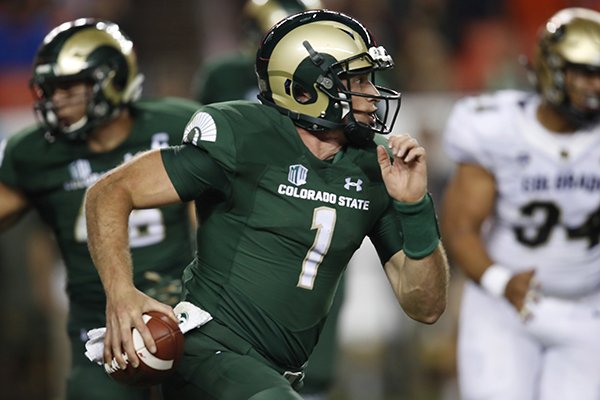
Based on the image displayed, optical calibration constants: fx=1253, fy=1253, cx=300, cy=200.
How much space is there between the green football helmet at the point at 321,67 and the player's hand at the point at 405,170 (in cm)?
12

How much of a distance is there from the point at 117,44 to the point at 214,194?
4.80ft

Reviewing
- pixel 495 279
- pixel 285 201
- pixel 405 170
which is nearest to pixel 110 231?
pixel 285 201

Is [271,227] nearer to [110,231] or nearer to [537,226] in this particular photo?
[110,231]

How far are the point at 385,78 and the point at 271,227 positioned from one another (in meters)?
5.11

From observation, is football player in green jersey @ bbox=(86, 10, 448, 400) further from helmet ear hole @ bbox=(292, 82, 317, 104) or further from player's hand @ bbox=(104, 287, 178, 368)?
player's hand @ bbox=(104, 287, 178, 368)

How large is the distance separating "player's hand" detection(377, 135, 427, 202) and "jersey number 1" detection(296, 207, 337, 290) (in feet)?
0.65

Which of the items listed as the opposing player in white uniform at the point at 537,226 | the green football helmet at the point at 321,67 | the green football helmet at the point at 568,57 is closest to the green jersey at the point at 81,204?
the green football helmet at the point at 321,67

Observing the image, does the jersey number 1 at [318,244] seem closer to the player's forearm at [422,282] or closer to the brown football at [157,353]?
the player's forearm at [422,282]

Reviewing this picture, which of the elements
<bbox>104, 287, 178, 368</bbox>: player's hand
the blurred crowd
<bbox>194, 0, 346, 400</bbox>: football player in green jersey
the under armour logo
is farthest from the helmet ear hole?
the blurred crowd

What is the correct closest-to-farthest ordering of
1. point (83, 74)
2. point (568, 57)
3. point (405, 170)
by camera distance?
1. point (405, 170)
2. point (83, 74)
3. point (568, 57)

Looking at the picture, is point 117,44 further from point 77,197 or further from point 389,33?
point 389,33

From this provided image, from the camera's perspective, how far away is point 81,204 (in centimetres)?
489

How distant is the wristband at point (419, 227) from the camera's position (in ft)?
12.4

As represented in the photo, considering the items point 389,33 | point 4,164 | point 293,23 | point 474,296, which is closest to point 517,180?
point 474,296
